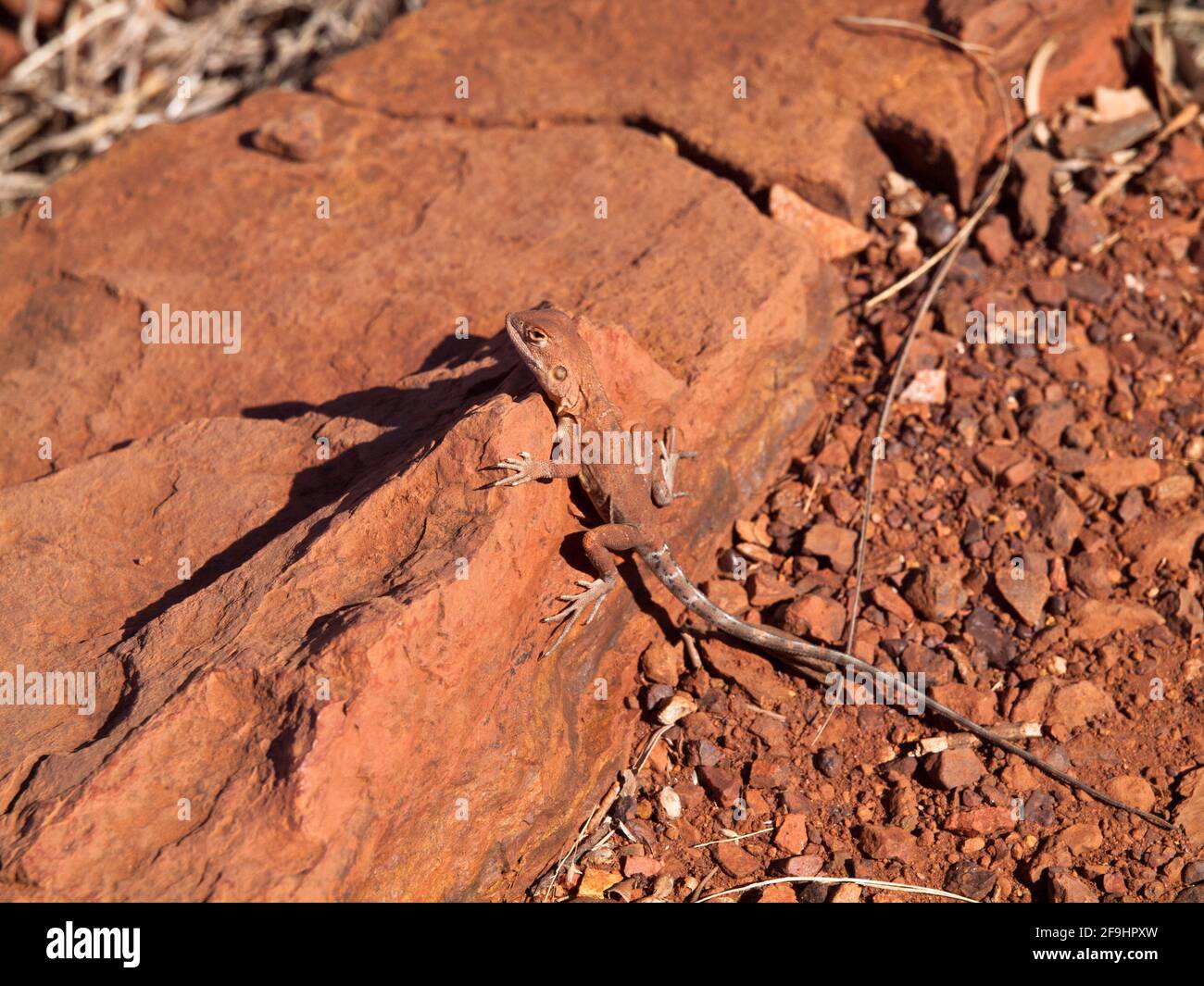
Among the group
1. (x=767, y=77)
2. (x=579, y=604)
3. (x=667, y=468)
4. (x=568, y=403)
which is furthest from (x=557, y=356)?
(x=767, y=77)

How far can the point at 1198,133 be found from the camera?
6973mm

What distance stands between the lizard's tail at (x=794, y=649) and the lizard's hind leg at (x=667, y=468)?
230 millimetres

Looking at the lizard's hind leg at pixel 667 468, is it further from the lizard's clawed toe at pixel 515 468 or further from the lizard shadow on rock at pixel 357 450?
the lizard's clawed toe at pixel 515 468

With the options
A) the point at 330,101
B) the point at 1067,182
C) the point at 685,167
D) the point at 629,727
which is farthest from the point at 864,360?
the point at 330,101

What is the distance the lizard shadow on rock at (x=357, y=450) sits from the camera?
431cm

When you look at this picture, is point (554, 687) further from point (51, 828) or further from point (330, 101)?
point (330, 101)

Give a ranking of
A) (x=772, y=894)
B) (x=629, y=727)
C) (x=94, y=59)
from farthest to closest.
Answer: (x=94, y=59) → (x=629, y=727) → (x=772, y=894)

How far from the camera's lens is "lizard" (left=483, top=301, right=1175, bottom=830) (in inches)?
174

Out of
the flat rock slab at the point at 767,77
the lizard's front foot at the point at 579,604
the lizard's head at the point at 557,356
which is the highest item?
the flat rock slab at the point at 767,77

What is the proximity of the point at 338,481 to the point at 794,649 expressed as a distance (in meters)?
2.12

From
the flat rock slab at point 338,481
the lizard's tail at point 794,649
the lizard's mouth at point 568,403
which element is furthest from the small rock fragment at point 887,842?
the lizard's mouth at point 568,403

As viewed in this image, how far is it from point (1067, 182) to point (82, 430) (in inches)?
232

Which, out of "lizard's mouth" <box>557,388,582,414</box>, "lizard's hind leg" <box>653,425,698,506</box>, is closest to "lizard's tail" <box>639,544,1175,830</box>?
"lizard's hind leg" <box>653,425,698,506</box>

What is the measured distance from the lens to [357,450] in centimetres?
477
